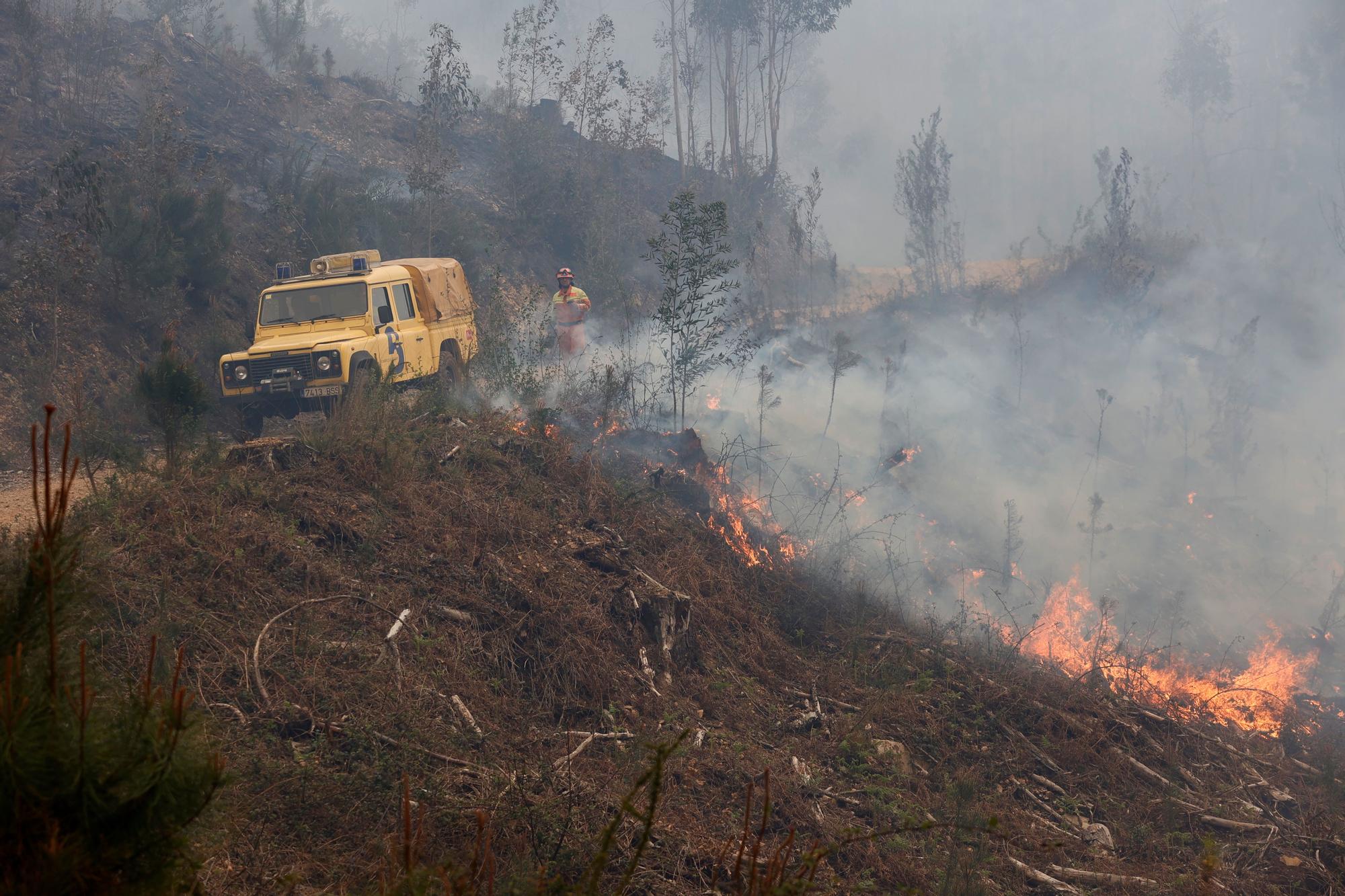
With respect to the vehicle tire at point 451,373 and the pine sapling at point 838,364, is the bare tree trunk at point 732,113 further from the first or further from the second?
the vehicle tire at point 451,373

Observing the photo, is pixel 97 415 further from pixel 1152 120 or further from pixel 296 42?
pixel 1152 120

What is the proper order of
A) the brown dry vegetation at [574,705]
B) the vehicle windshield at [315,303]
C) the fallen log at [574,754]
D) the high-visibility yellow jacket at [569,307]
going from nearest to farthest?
the brown dry vegetation at [574,705]
the fallen log at [574,754]
the vehicle windshield at [315,303]
the high-visibility yellow jacket at [569,307]

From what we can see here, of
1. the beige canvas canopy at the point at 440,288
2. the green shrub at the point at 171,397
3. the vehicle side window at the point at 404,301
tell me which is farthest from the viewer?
the beige canvas canopy at the point at 440,288

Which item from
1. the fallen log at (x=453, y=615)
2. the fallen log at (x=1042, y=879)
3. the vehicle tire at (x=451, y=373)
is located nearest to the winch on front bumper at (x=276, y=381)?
the vehicle tire at (x=451, y=373)

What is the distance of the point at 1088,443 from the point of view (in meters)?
21.8

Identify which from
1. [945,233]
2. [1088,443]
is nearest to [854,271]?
[945,233]

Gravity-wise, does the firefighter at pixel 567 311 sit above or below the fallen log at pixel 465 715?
above

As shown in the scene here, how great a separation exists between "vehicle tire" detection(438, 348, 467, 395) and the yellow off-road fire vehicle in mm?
17

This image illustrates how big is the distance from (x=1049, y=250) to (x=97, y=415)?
104ft

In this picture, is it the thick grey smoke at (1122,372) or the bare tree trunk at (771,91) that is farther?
the bare tree trunk at (771,91)

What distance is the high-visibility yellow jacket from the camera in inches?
568

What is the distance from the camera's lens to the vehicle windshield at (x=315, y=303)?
11.8 m

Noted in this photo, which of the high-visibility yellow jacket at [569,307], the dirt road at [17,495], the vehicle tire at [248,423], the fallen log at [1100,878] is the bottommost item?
the fallen log at [1100,878]

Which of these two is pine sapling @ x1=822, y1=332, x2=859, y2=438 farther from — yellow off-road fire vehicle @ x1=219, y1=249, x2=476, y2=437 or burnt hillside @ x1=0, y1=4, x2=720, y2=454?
yellow off-road fire vehicle @ x1=219, y1=249, x2=476, y2=437
